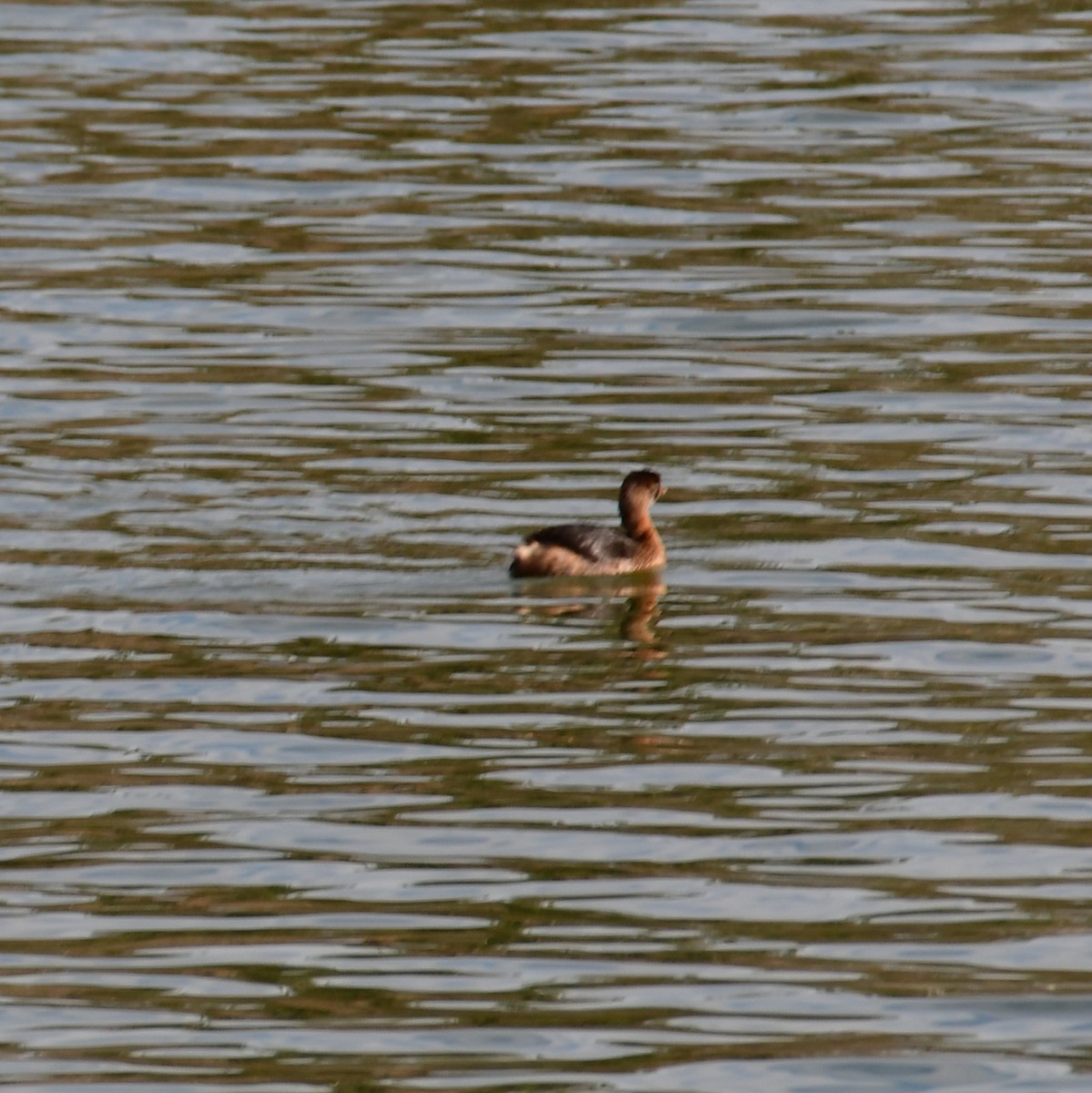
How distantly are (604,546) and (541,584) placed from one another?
1.34 feet

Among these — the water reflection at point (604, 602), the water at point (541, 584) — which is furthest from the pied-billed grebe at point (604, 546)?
the water at point (541, 584)

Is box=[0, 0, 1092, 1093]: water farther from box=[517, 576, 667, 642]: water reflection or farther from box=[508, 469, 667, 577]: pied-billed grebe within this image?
box=[508, 469, 667, 577]: pied-billed grebe

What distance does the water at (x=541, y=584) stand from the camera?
9.45 m

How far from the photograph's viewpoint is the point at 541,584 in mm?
14672

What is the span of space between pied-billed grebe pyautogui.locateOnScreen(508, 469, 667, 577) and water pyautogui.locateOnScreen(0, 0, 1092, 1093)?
0.17 meters

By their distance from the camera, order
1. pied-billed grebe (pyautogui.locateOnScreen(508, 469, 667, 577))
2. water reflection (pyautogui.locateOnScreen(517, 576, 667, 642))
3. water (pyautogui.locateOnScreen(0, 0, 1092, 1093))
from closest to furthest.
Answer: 1. water (pyautogui.locateOnScreen(0, 0, 1092, 1093))
2. water reflection (pyautogui.locateOnScreen(517, 576, 667, 642))
3. pied-billed grebe (pyautogui.locateOnScreen(508, 469, 667, 577))

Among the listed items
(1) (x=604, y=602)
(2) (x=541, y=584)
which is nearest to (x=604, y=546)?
(1) (x=604, y=602)

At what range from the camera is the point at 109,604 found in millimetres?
14227

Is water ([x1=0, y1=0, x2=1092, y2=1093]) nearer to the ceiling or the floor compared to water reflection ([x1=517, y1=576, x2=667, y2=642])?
nearer to the ceiling

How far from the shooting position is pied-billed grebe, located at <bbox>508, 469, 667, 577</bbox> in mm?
14562

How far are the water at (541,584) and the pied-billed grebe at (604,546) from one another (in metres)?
0.17

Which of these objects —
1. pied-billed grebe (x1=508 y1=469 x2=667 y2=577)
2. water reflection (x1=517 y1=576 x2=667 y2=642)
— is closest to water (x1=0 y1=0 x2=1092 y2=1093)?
water reflection (x1=517 y1=576 x2=667 y2=642)

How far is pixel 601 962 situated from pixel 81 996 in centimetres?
160

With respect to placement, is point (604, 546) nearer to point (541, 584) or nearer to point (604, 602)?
point (604, 602)
